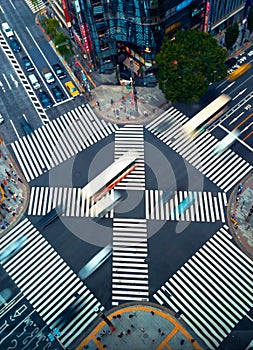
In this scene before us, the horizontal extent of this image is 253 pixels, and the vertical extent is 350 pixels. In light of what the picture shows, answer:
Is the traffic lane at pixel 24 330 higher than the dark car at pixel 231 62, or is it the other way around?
the dark car at pixel 231 62

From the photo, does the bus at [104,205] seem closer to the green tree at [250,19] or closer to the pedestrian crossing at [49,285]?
the pedestrian crossing at [49,285]

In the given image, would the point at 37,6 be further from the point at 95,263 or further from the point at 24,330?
the point at 24,330

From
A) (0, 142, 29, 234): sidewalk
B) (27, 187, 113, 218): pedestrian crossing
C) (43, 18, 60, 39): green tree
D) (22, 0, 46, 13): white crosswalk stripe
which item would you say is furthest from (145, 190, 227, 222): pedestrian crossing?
(22, 0, 46, 13): white crosswalk stripe

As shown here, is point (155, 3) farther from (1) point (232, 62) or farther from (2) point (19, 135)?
(2) point (19, 135)

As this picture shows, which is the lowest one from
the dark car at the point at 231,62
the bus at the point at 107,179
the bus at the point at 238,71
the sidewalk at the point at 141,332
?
the sidewalk at the point at 141,332

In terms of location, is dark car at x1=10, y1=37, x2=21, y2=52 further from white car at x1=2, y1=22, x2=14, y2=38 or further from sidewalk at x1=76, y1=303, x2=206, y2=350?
sidewalk at x1=76, y1=303, x2=206, y2=350

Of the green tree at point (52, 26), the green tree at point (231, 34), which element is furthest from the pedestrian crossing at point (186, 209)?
the green tree at point (52, 26)

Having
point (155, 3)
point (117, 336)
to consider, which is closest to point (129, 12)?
point (155, 3)
